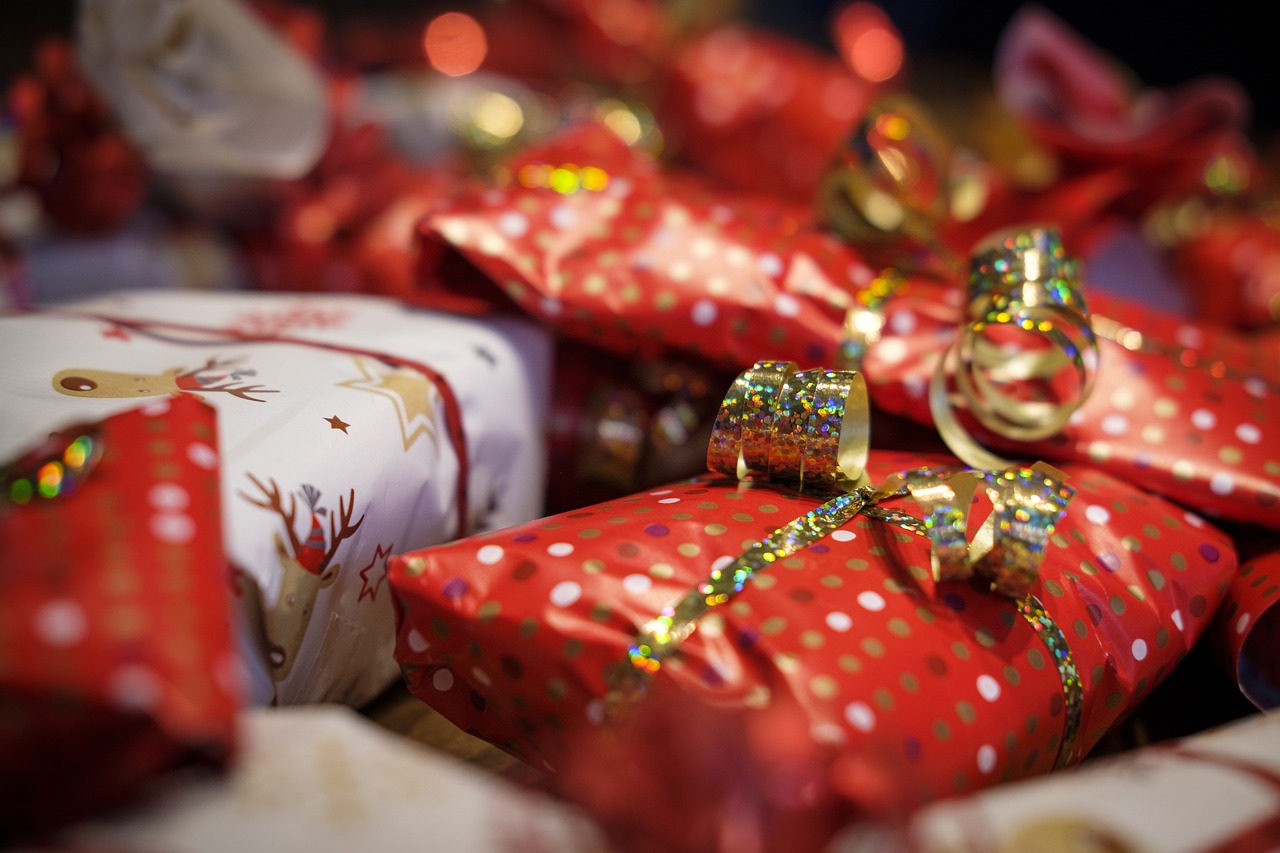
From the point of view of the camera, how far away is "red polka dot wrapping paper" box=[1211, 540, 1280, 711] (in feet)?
1.71

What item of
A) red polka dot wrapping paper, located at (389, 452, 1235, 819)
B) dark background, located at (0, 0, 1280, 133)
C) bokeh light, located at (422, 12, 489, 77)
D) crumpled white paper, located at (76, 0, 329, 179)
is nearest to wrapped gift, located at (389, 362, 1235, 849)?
red polka dot wrapping paper, located at (389, 452, 1235, 819)

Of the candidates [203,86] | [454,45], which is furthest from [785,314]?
[454,45]

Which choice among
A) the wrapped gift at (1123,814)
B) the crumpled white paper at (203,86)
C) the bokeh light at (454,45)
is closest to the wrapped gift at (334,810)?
the wrapped gift at (1123,814)

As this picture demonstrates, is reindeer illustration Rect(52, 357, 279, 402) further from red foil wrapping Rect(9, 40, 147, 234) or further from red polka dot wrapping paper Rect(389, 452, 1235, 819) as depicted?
red foil wrapping Rect(9, 40, 147, 234)

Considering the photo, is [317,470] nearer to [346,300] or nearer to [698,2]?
[346,300]

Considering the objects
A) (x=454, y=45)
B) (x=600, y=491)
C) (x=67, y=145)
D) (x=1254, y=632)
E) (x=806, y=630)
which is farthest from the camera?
(x=454, y=45)

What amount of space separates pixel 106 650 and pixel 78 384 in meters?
0.24

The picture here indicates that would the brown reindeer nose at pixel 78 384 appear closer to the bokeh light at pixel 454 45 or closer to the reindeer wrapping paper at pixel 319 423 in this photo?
the reindeer wrapping paper at pixel 319 423

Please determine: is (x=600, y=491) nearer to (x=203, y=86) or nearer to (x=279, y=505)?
(x=279, y=505)

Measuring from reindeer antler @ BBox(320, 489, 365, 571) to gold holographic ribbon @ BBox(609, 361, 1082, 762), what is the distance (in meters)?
0.16

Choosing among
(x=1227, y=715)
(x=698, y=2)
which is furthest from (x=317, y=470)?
(x=698, y=2)

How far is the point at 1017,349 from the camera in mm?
576

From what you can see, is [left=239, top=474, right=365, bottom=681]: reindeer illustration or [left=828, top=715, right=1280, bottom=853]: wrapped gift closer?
[left=828, top=715, right=1280, bottom=853]: wrapped gift

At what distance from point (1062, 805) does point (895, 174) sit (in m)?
0.46
